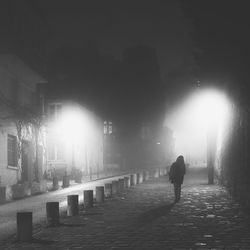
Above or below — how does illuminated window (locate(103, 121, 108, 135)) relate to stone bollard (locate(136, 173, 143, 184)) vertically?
above

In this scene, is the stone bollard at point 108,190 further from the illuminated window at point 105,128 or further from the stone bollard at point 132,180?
the illuminated window at point 105,128

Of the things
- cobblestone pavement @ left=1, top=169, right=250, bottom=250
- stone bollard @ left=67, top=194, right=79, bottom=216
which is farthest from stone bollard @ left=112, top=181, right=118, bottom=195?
stone bollard @ left=67, top=194, right=79, bottom=216

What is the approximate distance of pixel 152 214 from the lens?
50.0 ft

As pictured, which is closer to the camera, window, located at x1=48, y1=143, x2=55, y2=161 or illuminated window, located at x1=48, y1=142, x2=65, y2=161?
window, located at x1=48, y1=143, x2=55, y2=161

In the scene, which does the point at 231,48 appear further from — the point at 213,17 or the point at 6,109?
the point at 6,109

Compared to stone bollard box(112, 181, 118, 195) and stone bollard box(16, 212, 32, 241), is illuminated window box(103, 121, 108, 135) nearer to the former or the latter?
stone bollard box(112, 181, 118, 195)

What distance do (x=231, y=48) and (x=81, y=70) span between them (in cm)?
5255

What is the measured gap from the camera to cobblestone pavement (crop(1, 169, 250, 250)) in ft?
32.7

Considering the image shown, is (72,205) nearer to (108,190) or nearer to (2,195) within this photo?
(2,195)

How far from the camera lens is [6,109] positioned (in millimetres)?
31234

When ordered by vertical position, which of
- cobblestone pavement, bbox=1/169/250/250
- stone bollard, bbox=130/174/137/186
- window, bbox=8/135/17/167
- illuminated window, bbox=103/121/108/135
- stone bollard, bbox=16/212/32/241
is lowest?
cobblestone pavement, bbox=1/169/250/250

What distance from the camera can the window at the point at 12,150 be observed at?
3209 cm

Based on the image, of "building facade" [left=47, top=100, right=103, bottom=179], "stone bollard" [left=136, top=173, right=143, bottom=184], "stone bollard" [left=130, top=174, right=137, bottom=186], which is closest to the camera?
"stone bollard" [left=130, top=174, right=137, bottom=186]

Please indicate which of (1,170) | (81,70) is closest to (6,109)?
(1,170)
